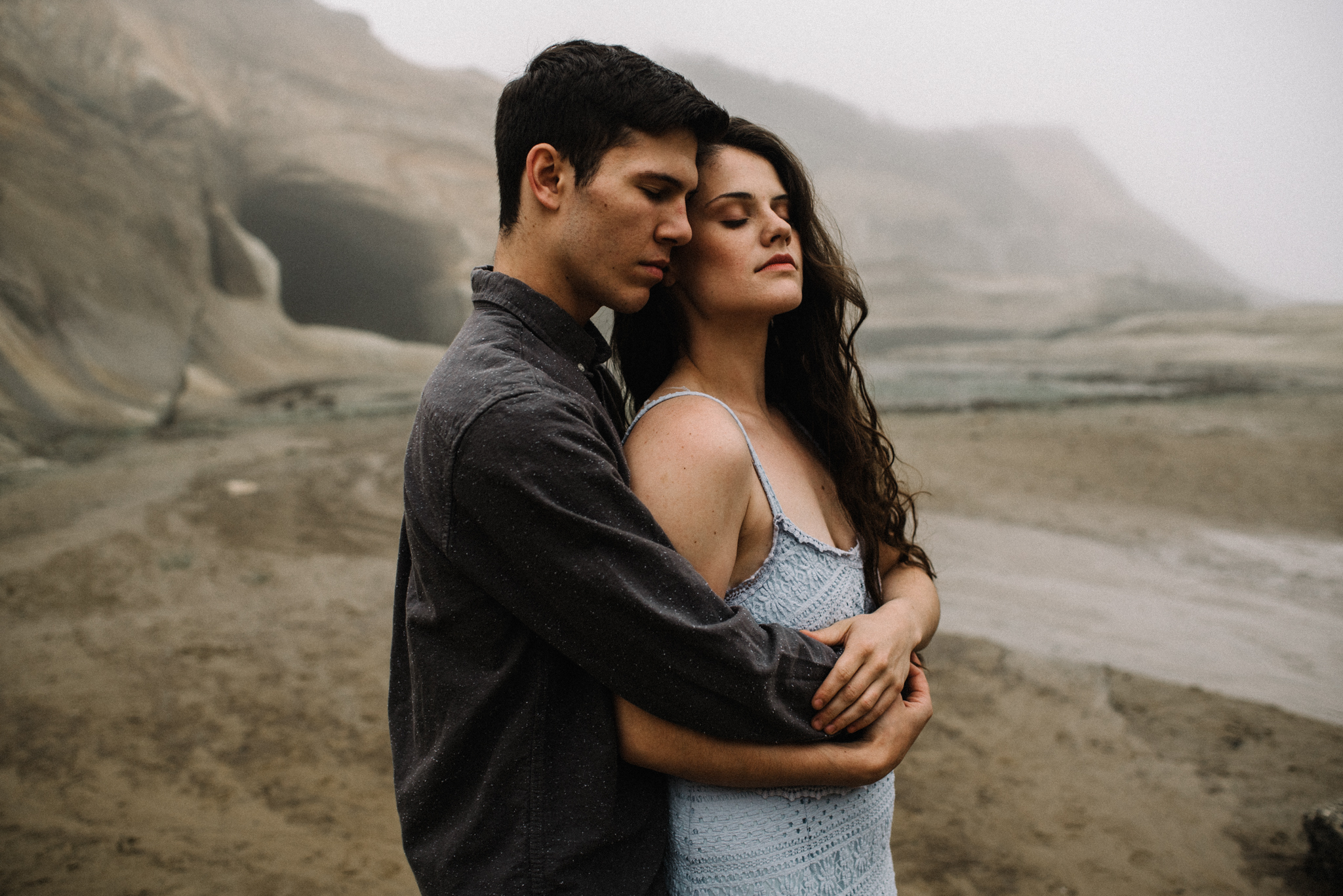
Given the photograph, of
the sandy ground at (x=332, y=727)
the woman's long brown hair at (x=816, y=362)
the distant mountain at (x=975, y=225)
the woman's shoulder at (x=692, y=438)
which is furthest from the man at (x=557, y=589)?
the distant mountain at (x=975, y=225)

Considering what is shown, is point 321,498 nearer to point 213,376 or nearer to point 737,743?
point 213,376

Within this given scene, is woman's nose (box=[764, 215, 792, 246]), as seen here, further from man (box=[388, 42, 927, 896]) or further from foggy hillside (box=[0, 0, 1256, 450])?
foggy hillside (box=[0, 0, 1256, 450])

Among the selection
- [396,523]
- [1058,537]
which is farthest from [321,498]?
[1058,537]

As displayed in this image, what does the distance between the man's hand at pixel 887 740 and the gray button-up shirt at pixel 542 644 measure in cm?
9

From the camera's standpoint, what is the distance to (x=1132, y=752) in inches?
145

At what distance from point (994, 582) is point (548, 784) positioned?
5.40 metres

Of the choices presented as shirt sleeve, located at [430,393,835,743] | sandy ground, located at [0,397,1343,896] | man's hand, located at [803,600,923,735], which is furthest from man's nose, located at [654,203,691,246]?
sandy ground, located at [0,397,1343,896]

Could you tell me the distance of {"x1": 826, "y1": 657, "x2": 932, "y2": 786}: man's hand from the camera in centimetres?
115

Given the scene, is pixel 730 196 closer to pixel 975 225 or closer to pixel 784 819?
pixel 784 819

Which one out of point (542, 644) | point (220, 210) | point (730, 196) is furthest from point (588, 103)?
point (220, 210)

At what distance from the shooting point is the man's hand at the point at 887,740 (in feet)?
3.78

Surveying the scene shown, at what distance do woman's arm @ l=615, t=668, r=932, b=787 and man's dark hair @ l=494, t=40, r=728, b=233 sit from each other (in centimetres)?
76

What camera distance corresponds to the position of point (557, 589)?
95cm

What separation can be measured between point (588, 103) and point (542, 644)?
75 cm
